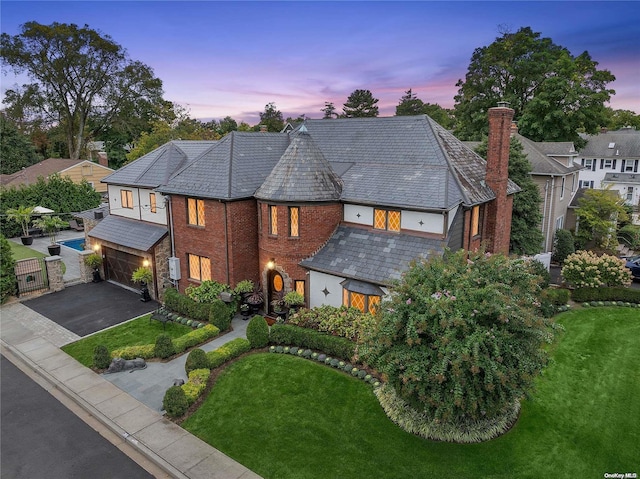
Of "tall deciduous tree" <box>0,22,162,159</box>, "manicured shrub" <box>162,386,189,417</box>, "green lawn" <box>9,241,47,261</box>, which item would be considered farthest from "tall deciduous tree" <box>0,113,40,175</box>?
"manicured shrub" <box>162,386,189,417</box>

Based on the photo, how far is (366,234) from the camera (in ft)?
59.7

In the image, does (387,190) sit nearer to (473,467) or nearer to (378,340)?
(378,340)

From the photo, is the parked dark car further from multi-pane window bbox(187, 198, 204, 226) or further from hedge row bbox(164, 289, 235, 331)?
multi-pane window bbox(187, 198, 204, 226)

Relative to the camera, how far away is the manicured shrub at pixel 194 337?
1647cm

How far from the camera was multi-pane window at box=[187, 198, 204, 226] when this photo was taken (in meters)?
20.1

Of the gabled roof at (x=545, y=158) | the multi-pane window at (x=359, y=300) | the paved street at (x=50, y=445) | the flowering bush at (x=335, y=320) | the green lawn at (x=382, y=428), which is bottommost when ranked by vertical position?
the paved street at (x=50, y=445)

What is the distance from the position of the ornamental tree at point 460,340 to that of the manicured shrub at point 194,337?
8393mm

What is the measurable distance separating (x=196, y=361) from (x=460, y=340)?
29.8 ft

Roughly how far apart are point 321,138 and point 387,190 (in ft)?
21.5

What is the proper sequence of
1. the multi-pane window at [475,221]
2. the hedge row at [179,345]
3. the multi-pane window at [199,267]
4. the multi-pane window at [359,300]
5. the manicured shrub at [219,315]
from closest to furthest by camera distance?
the hedge row at [179,345], the multi-pane window at [359,300], the manicured shrub at [219,315], the multi-pane window at [475,221], the multi-pane window at [199,267]

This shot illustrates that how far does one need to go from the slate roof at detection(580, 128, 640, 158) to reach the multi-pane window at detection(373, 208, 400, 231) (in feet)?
144

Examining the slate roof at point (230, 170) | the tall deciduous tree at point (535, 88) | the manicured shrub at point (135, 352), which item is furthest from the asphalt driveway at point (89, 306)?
the tall deciduous tree at point (535, 88)

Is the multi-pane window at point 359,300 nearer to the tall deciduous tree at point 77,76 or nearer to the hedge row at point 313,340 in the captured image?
the hedge row at point 313,340

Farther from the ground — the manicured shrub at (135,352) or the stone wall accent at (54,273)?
the stone wall accent at (54,273)
